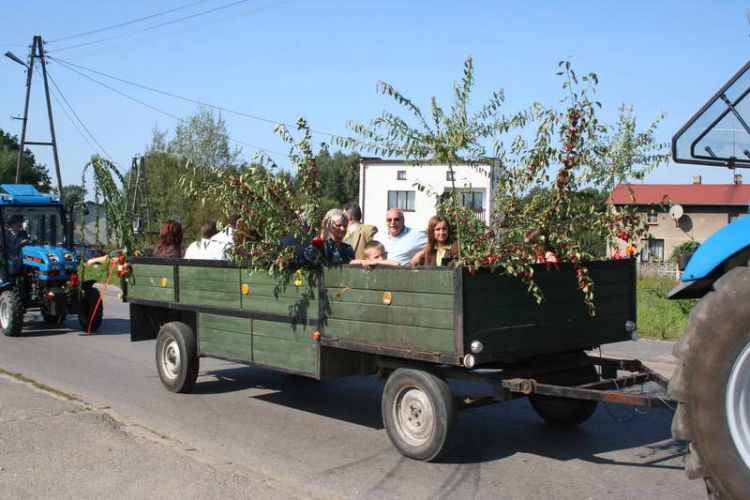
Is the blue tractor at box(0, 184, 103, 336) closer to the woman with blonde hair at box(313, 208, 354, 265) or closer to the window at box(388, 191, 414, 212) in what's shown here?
the woman with blonde hair at box(313, 208, 354, 265)

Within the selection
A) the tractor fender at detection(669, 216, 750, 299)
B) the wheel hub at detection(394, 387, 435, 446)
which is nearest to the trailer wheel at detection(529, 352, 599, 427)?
the wheel hub at detection(394, 387, 435, 446)

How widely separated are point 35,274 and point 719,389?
12460 mm

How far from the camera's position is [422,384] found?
5.76 metres

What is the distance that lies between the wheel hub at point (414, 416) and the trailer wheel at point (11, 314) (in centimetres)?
913

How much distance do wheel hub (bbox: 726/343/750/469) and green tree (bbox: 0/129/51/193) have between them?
5621 centimetres

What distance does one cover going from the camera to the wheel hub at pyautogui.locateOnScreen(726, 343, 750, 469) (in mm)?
3789

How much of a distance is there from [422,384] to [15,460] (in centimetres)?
307

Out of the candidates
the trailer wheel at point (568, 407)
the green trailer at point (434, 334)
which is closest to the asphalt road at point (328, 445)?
the trailer wheel at point (568, 407)

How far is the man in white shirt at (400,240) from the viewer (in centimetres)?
775

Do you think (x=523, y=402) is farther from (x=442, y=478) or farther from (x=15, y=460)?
(x=15, y=460)

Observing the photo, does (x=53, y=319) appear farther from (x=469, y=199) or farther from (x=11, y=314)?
(x=469, y=199)

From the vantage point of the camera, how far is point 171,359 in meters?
8.47

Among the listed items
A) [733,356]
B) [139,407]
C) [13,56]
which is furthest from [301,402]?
[13,56]

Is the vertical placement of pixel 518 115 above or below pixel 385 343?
above
